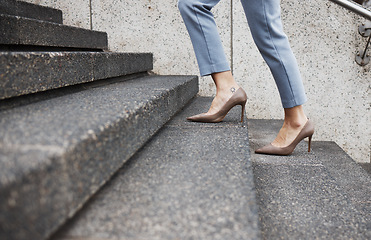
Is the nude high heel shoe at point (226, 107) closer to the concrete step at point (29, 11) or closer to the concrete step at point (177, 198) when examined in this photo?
the concrete step at point (177, 198)

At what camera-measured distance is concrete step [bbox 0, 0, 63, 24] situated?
2.72 meters

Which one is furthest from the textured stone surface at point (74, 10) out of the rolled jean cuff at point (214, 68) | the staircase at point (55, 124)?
the rolled jean cuff at point (214, 68)

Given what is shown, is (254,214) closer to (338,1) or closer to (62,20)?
(338,1)

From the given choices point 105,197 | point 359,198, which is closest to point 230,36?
point 359,198

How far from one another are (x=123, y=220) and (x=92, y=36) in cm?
275

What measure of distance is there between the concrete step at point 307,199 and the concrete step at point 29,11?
7.53 feet

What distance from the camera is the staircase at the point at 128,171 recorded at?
0.82 meters

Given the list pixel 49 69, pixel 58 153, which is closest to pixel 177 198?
pixel 58 153

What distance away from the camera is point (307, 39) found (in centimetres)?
343

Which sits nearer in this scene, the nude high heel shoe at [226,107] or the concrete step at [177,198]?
the concrete step at [177,198]

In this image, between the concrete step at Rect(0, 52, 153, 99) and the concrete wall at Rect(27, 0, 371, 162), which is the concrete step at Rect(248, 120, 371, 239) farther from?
the concrete step at Rect(0, 52, 153, 99)

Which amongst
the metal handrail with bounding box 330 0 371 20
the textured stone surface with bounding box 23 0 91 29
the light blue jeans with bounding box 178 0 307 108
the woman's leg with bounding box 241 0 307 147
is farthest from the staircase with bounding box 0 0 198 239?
the metal handrail with bounding box 330 0 371 20

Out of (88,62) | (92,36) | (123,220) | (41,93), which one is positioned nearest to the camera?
(123,220)

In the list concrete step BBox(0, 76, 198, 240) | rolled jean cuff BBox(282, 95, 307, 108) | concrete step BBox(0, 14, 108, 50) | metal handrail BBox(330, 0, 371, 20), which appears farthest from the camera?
metal handrail BBox(330, 0, 371, 20)
